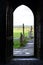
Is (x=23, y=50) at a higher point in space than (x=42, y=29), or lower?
lower

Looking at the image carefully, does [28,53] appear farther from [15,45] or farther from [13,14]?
[13,14]

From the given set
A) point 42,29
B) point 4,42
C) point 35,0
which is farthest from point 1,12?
point 35,0

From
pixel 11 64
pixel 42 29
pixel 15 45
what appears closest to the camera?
pixel 11 64

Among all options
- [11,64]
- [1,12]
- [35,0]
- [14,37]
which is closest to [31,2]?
[35,0]

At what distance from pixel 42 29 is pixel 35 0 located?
167cm

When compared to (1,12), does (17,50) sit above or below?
below

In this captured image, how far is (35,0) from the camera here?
9250 mm

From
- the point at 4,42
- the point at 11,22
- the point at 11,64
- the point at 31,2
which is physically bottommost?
the point at 11,64

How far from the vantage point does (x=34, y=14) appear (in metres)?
9.41

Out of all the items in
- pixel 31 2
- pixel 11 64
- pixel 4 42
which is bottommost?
pixel 11 64

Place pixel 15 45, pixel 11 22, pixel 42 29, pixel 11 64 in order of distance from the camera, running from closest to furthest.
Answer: pixel 11 64
pixel 42 29
pixel 11 22
pixel 15 45

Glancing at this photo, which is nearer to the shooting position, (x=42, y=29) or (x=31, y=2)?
(x=42, y=29)

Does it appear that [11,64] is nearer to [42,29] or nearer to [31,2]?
[42,29]

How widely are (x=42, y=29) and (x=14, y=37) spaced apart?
183 centimetres
